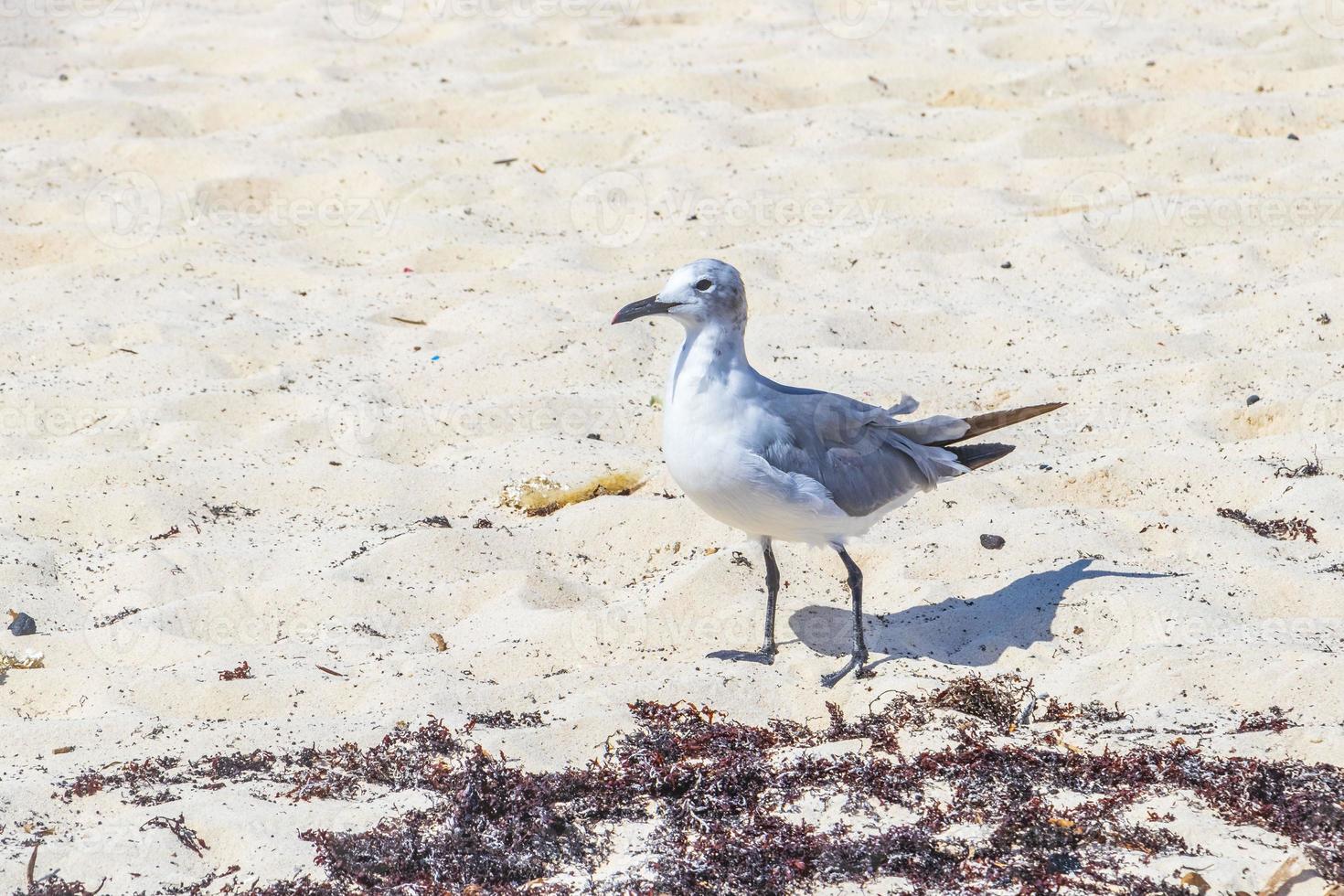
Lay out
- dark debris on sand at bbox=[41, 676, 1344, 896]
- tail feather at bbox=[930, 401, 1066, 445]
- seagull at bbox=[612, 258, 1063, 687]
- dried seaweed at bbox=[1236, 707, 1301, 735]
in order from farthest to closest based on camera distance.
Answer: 1. tail feather at bbox=[930, 401, 1066, 445]
2. seagull at bbox=[612, 258, 1063, 687]
3. dried seaweed at bbox=[1236, 707, 1301, 735]
4. dark debris on sand at bbox=[41, 676, 1344, 896]

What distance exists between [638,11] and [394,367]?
169 inches

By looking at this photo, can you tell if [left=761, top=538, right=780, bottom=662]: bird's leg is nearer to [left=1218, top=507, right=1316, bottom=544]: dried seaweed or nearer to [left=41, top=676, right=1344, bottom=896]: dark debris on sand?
[left=41, top=676, right=1344, bottom=896]: dark debris on sand

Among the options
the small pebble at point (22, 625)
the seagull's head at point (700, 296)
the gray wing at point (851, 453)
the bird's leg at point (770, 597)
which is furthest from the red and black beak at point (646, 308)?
the small pebble at point (22, 625)

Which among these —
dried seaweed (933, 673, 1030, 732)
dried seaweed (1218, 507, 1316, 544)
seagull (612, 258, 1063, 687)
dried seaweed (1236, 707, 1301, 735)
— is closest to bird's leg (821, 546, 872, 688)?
seagull (612, 258, 1063, 687)

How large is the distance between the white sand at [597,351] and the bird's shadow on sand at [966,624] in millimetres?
15

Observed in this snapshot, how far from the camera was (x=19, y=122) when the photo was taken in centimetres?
739

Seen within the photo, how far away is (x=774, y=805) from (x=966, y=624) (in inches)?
47.4

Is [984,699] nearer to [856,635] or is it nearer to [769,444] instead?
[856,635]

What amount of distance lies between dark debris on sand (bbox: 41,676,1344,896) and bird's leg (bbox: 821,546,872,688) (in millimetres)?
298

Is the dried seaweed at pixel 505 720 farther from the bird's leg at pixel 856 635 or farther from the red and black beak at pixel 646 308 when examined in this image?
the red and black beak at pixel 646 308

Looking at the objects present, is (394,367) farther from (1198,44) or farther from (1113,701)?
(1198,44)

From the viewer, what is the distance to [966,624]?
4121 mm

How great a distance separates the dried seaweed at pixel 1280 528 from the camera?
4363mm

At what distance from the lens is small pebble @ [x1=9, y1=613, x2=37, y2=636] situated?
3.97 meters
